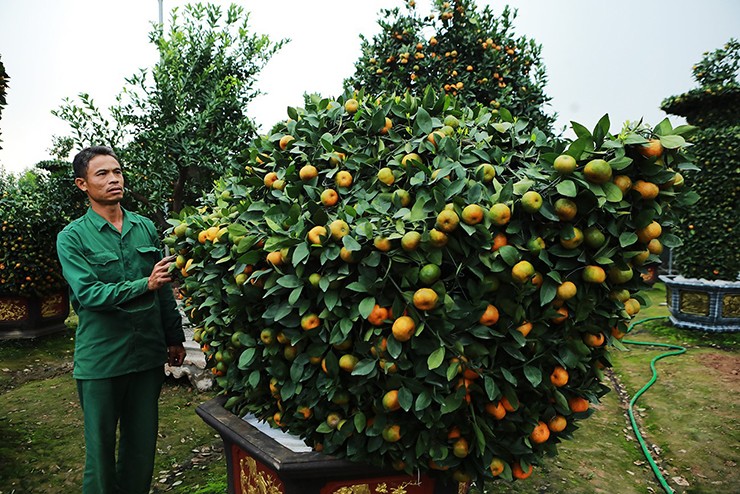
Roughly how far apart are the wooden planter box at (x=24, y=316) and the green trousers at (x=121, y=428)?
20.0 feet

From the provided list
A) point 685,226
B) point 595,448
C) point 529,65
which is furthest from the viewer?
point 685,226

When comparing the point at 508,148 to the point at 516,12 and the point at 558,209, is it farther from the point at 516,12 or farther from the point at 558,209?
the point at 516,12

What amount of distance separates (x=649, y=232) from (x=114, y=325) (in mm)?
2668

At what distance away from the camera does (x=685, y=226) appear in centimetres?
774

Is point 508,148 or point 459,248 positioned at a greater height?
point 508,148

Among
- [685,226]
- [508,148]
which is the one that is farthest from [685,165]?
[685,226]

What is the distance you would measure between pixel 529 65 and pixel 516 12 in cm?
71

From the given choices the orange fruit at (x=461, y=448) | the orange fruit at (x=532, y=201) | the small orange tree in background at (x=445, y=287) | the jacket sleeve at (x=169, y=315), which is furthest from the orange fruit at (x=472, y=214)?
the jacket sleeve at (x=169, y=315)

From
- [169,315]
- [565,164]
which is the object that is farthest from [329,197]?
[169,315]

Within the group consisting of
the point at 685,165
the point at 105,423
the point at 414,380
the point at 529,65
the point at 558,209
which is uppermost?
the point at 529,65

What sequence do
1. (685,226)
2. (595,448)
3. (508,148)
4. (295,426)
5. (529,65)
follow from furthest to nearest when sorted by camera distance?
(685,226) < (529,65) < (595,448) < (508,148) < (295,426)

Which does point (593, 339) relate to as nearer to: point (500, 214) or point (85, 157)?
point (500, 214)

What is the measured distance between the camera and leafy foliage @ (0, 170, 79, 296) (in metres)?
7.30

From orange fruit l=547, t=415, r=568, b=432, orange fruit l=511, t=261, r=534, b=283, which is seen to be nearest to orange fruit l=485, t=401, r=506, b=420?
orange fruit l=547, t=415, r=568, b=432
